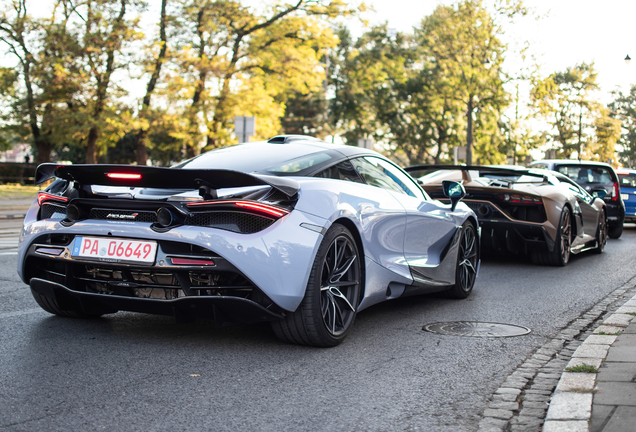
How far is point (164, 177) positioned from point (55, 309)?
1677mm

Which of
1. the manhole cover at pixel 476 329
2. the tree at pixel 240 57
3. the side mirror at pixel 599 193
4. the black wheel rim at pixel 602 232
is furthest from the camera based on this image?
the tree at pixel 240 57

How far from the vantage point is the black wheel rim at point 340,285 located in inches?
173

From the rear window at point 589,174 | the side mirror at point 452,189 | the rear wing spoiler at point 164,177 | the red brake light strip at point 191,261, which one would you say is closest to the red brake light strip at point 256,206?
the rear wing spoiler at point 164,177

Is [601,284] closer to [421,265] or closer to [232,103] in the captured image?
[421,265]

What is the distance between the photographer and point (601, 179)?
50.0 ft

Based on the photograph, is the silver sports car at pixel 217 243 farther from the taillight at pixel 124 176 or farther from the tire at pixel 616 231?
the tire at pixel 616 231

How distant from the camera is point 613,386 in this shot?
3.59 metres

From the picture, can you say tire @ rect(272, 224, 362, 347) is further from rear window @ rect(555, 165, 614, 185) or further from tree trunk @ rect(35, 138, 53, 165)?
tree trunk @ rect(35, 138, 53, 165)

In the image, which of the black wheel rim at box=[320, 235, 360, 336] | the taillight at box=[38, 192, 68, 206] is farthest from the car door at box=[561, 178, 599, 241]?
the taillight at box=[38, 192, 68, 206]

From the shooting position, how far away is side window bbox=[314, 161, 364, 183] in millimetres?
4801

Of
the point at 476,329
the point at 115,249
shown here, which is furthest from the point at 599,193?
the point at 115,249

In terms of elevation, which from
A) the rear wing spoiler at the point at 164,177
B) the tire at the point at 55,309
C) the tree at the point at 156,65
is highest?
the tree at the point at 156,65

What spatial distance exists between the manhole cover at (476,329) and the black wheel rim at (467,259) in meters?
1.06

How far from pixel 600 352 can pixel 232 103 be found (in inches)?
1022
